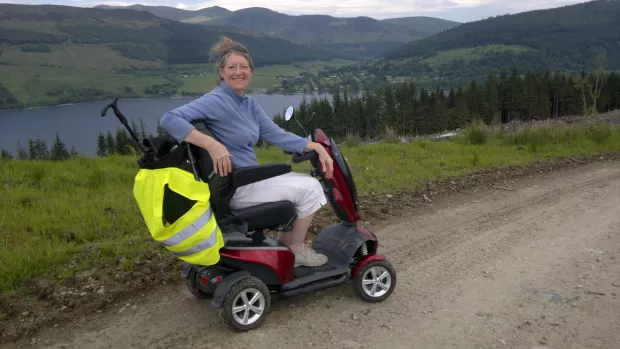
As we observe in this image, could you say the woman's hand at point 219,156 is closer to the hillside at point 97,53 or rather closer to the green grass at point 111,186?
the green grass at point 111,186

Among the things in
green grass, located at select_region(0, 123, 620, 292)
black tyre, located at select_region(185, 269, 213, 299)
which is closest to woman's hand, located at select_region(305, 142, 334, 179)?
black tyre, located at select_region(185, 269, 213, 299)

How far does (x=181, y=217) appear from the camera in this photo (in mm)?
3203

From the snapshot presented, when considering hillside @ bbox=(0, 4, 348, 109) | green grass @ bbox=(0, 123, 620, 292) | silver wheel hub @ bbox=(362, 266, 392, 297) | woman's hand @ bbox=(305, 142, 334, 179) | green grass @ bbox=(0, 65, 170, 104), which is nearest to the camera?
woman's hand @ bbox=(305, 142, 334, 179)

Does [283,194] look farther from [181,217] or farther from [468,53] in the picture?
[468,53]

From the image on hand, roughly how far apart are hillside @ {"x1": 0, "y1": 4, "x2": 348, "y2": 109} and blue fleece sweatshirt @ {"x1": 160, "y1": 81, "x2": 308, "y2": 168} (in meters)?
53.9

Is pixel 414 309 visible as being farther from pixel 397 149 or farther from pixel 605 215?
pixel 397 149

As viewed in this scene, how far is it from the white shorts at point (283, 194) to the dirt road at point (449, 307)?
0.95 metres

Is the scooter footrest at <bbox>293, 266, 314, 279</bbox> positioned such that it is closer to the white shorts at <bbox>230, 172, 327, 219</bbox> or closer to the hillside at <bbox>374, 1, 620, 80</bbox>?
the white shorts at <bbox>230, 172, 327, 219</bbox>

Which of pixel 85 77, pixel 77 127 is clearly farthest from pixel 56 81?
pixel 77 127

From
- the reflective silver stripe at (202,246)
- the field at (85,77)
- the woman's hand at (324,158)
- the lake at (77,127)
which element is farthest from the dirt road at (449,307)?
the field at (85,77)

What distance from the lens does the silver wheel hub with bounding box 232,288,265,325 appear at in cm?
358

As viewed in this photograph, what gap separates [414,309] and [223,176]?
2000 millimetres

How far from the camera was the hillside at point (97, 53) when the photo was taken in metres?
80.0

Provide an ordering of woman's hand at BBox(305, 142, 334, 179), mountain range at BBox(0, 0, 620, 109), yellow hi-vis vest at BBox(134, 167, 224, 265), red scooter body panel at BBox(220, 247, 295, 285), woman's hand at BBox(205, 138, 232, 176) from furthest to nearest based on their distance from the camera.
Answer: mountain range at BBox(0, 0, 620, 109), woman's hand at BBox(305, 142, 334, 179), red scooter body panel at BBox(220, 247, 295, 285), woman's hand at BBox(205, 138, 232, 176), yellow hi-vis vest at BBox(134, 167, 224, 265)
